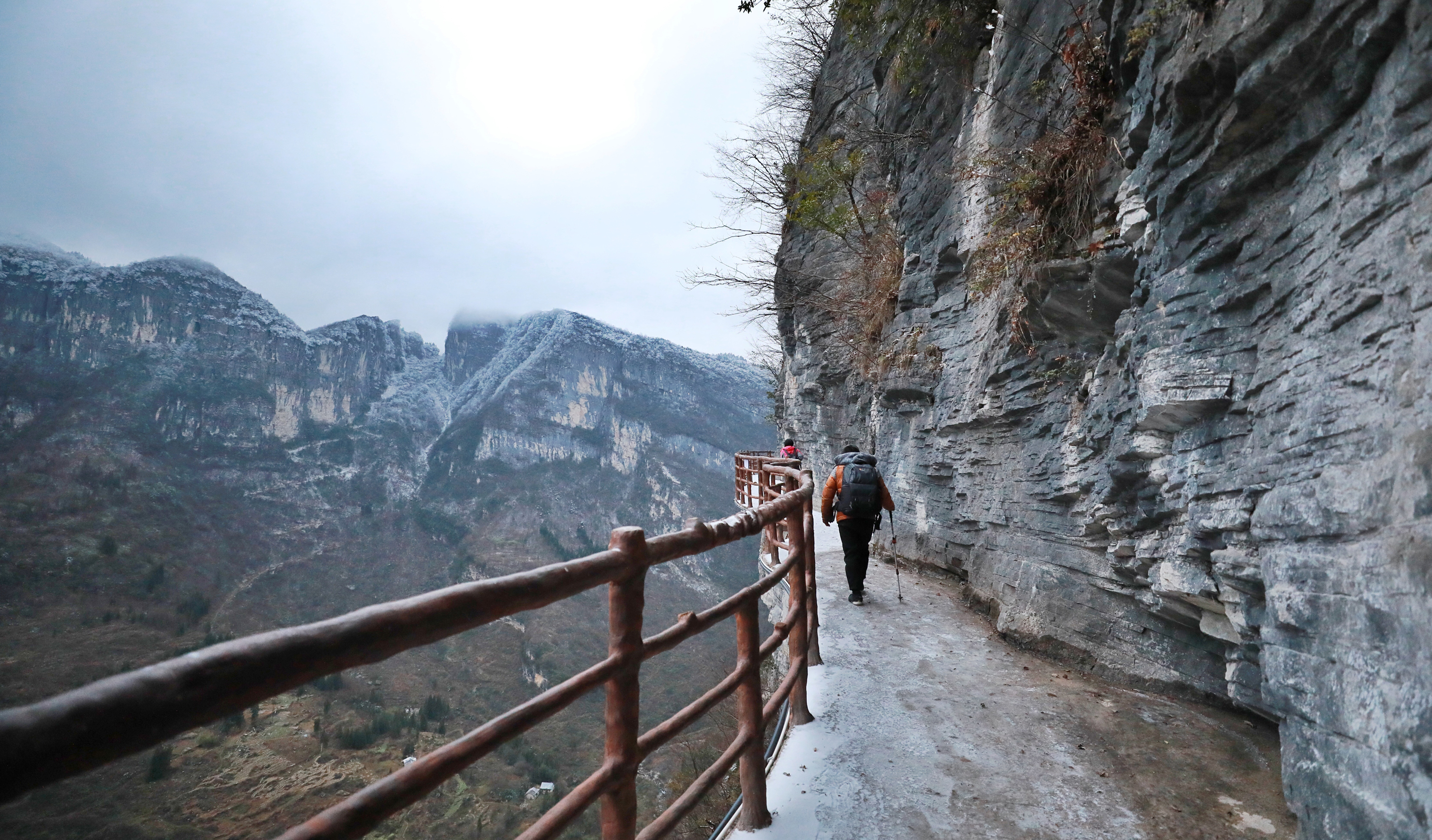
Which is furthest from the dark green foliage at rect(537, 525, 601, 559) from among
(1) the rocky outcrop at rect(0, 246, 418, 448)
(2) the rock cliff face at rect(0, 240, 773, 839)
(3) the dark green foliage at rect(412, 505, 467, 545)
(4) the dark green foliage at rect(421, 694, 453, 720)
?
(1) the rocky outcrop at rect(0, 246, 418, 448)

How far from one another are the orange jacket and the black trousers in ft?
0.38

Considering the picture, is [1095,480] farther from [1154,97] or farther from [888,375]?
[888,375]

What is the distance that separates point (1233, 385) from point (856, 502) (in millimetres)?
3031

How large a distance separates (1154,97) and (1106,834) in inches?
156

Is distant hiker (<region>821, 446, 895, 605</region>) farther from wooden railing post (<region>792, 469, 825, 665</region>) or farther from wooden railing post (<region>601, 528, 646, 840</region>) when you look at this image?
wooden railing post (<region>601, 528, 646, 840</region>)

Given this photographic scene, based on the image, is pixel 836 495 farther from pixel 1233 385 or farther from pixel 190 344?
pixel 190 344

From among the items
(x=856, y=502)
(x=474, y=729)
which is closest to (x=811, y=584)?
(x=856, y=502)

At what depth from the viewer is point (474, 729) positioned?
1.28 m

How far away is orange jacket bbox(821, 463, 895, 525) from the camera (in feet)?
18.9

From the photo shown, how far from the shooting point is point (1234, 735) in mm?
3377

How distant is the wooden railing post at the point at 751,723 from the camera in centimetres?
238

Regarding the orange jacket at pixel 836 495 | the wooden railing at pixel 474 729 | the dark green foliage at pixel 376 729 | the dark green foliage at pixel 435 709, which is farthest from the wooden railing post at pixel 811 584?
A: the dark green foliage at pixel 435 709

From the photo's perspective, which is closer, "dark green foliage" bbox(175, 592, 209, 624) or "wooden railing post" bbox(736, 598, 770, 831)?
"wooden railing post" bbox(736, 598, 770, 831)

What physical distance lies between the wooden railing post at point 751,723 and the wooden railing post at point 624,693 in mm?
746
